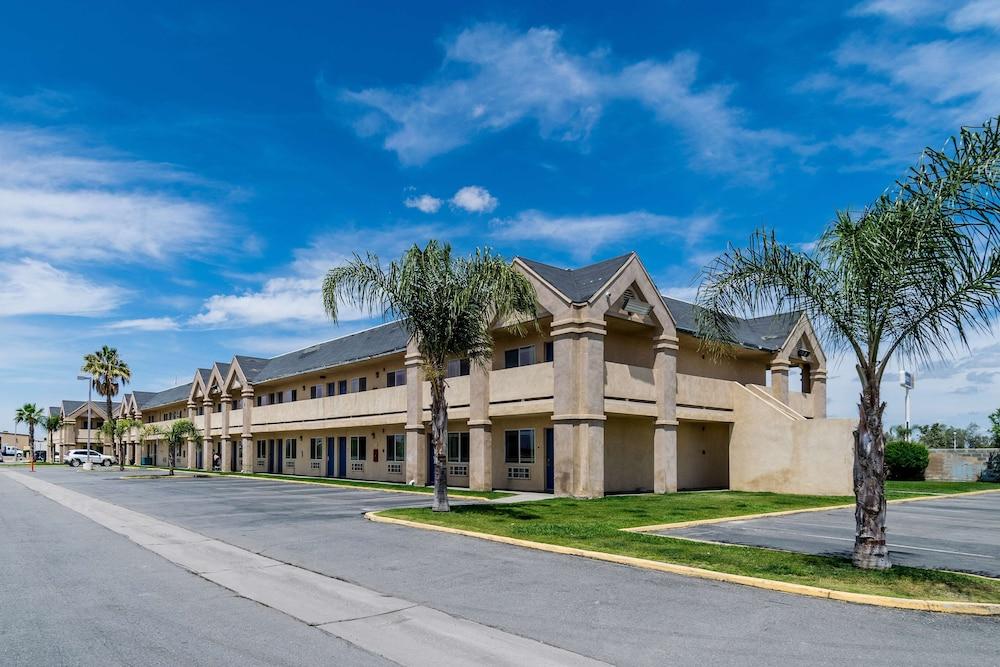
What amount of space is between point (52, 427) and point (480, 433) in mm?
102463

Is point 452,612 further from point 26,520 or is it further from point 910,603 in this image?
point 26,520

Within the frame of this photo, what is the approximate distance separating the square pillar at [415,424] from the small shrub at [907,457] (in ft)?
94.1

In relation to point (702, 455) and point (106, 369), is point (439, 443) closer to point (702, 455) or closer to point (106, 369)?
point (702, 455)

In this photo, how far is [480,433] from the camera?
2905 centimetres

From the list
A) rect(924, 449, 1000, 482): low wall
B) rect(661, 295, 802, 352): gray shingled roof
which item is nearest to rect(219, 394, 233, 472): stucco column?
rect(661, 295, 802, 352): gray shingled roof

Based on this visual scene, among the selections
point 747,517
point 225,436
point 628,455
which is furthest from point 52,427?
point 747,517

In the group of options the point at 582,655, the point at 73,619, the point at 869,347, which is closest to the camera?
the point at 582,655

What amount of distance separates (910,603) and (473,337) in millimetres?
13331

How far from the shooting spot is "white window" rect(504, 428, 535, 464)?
96.8 ft

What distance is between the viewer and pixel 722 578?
10625 millimetres

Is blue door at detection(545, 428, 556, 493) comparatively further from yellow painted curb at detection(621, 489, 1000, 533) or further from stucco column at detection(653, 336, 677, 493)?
yellow painted curb at detection(621, 489, 1000, 533)

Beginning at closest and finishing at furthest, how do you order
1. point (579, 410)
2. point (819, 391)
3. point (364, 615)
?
point (364, 615), point (579, 410), point (819, 391)

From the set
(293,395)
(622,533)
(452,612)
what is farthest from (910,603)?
(293,395)

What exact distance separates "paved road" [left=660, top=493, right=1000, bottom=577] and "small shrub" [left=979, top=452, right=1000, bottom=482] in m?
23.9
